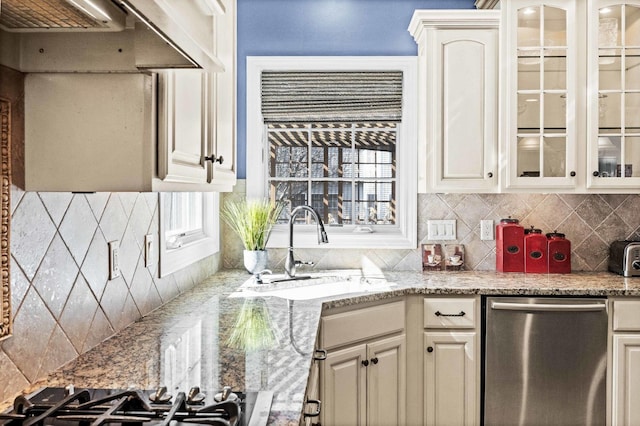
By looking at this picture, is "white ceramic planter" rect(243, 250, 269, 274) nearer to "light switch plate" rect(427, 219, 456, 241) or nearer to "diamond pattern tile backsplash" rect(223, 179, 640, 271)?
"diamond pattern tile backsplash" rect(223, 179, 640, 271)

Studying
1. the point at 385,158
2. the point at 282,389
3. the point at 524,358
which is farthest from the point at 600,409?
the point at 282,389

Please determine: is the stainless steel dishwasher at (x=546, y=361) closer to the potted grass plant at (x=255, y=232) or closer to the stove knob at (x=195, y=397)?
the potted grass plant at (x=255, y=232)

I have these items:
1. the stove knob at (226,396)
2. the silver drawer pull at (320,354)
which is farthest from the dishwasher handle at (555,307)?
the stove knob at (226,396)

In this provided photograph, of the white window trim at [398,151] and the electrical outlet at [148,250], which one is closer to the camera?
the electrical outlet at [148,250]

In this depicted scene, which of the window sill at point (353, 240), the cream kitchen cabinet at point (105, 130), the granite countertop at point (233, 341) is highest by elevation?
the cream kitchen cabinet at point (105, 130)

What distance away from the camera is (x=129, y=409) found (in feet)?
4.00

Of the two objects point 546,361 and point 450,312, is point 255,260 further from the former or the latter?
point 546,361

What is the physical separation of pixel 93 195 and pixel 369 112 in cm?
206

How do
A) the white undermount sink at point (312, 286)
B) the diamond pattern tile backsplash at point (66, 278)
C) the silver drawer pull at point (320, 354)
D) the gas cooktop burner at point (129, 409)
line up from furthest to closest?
the white undermount sink at point (312, 286), the silver drawer pull at point (320, 354), the diamond pattern tile backsplash at point (66, 278), the gas cooktop burner at point (129, 409)

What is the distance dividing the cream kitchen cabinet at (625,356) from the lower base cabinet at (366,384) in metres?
1.02

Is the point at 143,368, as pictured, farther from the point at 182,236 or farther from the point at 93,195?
the point at 182,236

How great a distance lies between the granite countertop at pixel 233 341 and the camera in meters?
1.45

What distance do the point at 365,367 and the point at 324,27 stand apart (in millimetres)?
1968

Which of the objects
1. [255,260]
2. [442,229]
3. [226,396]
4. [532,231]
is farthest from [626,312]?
[226,396]
